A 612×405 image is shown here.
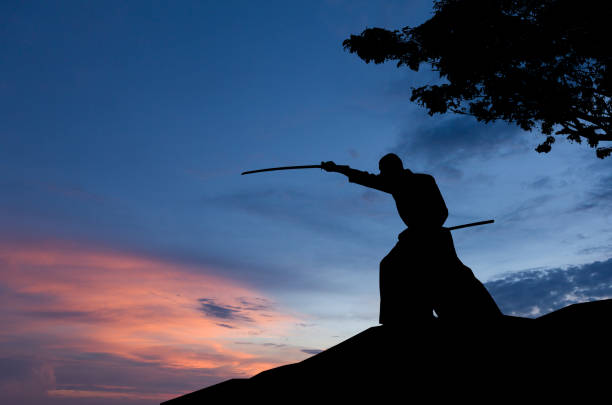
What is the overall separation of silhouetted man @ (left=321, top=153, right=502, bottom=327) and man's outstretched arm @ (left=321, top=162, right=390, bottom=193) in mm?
408

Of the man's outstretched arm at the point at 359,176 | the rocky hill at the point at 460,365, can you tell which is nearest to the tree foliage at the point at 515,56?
the man's outstretched arm at the point at 359,176

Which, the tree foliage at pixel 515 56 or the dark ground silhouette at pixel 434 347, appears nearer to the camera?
the dark ground silhouette at pixel 434 347

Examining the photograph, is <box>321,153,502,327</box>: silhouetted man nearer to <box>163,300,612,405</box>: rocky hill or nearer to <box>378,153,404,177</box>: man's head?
<box>378,153,404,177</box>: man's head

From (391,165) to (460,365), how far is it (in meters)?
2.95

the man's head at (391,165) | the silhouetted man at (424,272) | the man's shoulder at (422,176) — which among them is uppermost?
the man's head at (391,165)

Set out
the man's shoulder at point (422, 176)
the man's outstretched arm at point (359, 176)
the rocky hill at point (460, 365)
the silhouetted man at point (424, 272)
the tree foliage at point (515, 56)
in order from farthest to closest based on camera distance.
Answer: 1. the tree foliage at point (515, 56)
2. the man's outstretched arm at point (359, 176)
3. the man's shoulder at point (422, 176)
4. the silhouetted man at point (424, 272)
5. the rocky hill at point (460, 365)

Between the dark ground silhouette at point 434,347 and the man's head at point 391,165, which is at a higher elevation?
the man's head at point 391,165

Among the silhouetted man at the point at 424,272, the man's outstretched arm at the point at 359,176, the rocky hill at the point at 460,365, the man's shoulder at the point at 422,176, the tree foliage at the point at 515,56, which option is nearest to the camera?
the rocky hill at the point at 460,365

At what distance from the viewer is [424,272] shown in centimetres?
548

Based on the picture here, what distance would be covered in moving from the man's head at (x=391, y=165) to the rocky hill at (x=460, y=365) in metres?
2.03

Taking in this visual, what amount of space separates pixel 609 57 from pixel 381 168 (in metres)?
7.63

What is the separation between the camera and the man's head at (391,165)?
20.3 feet

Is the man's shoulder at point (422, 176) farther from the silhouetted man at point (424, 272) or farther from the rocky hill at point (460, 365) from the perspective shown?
the rocky hill at point (460, 365)

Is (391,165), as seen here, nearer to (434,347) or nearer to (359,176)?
(359,176)
